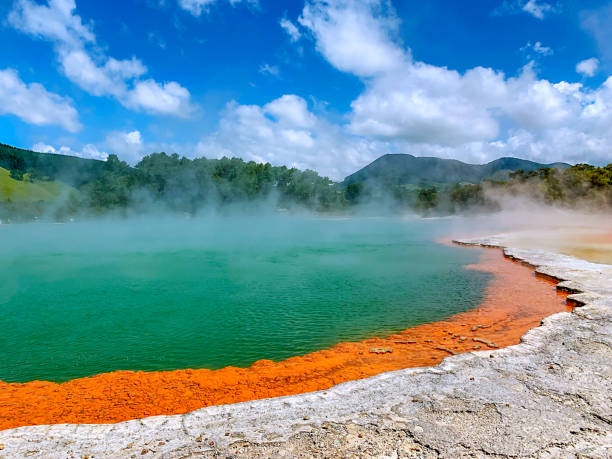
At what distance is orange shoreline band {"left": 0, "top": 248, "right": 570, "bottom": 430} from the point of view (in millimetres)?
4328

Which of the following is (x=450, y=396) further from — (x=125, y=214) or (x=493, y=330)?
(x=125, y=214)

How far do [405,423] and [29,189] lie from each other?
276 ft

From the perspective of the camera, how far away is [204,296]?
9.70 meters

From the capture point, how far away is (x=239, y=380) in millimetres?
5062

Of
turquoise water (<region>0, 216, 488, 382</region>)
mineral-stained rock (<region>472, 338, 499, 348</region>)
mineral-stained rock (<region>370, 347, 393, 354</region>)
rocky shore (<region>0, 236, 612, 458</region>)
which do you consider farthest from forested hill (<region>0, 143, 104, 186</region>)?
rocky shore (<region>0, 236, 612, 458</region>)

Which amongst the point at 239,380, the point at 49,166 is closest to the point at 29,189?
the point at 49,166

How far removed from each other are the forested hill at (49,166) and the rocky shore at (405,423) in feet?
256

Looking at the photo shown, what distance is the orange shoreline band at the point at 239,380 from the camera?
4.33m

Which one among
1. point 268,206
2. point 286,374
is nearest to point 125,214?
point 268,206

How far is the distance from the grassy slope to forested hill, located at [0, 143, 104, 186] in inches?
63.6

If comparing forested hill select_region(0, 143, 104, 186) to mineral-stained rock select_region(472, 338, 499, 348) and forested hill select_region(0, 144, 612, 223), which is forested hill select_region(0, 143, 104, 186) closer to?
forested hill select_region(0, 144, 612, 223)

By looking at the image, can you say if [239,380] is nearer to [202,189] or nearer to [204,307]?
[204,307]

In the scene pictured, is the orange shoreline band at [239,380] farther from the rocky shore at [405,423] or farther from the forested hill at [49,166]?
the forested hill at [49,166]

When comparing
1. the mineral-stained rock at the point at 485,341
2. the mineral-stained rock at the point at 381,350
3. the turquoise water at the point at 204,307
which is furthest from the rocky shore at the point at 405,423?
the turquoise water at the point at 204,307
